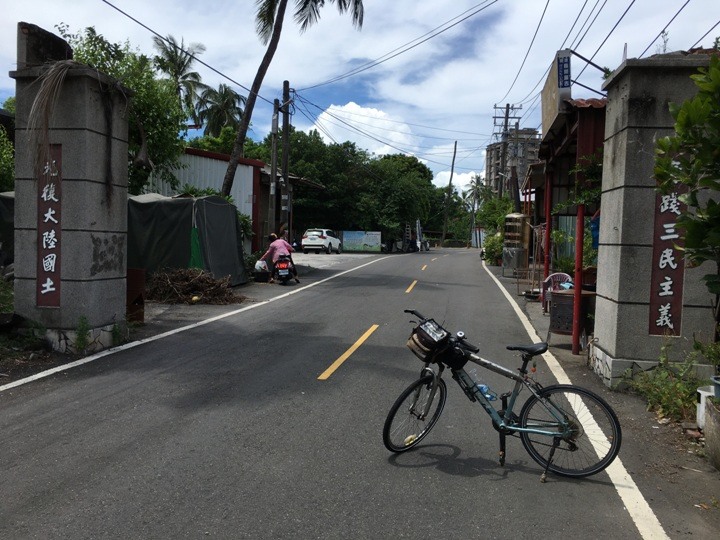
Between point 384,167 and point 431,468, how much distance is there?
46285 millimetres

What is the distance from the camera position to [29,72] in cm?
843

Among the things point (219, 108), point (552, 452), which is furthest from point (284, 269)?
point (219, 108)

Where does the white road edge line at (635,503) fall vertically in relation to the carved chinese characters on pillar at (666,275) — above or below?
below

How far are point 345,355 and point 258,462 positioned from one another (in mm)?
3967

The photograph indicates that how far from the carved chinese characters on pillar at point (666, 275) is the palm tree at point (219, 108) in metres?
43.6

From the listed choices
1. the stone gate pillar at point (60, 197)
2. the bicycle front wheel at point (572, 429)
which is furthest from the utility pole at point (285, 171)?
the bicycle front wheel at point (572, 429)

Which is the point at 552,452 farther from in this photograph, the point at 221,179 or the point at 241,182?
the point at 241,182

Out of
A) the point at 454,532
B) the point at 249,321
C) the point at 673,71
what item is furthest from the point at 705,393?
the point at 249,321

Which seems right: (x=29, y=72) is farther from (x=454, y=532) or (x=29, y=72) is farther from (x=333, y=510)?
(x=454, y=532)

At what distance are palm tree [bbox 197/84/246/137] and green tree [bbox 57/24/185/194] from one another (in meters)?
30.1

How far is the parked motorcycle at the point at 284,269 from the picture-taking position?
59.4ft

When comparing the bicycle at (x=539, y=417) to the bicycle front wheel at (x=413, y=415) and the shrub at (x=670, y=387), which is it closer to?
the bicycle front wheel at (x=413, y=415)

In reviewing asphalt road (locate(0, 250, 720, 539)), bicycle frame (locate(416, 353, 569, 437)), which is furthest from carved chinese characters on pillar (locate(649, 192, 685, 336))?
bicycle frame (locate(416, 353, 569, 437))

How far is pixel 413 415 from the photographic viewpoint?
16.5 feet
